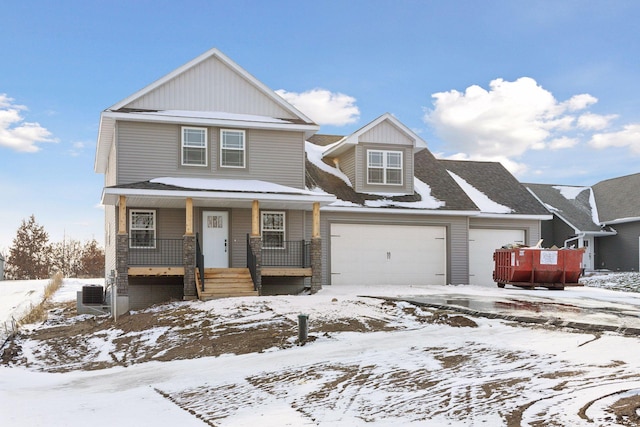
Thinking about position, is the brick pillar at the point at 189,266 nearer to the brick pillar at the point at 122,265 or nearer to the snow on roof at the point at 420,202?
the brick pillar at the point at 122,265

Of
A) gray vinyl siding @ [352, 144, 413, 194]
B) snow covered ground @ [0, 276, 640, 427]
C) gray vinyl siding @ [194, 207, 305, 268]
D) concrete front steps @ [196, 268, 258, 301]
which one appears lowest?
snow covered ground @ [0, 276, 640, 427]

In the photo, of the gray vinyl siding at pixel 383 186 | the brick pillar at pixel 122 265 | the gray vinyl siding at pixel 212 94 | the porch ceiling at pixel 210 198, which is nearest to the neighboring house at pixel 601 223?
the gray vinyl siding at pixel 383 186

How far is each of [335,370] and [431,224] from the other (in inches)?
626

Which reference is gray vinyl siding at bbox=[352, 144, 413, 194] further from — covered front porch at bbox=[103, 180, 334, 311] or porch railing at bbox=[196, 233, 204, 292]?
porch railing at bbox=[196, 233, 204, 292]

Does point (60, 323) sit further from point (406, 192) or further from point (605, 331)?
point (605, 331)

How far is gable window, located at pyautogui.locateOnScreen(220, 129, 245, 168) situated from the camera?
73.6ft

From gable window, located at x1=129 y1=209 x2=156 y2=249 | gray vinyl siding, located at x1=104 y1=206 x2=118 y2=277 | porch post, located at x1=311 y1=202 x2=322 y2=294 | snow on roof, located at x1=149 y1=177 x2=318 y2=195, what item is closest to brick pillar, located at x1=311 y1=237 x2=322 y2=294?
porch post, located at x1=311 y1=202 x2=322 y2=294

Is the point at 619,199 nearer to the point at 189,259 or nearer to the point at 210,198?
the point at 210,198

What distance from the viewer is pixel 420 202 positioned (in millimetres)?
25828

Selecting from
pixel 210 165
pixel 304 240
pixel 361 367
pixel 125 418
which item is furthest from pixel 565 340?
pixel 210 165

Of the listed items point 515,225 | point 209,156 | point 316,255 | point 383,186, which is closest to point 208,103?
point 209,156

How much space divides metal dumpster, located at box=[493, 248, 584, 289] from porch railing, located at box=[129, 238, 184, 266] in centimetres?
1189

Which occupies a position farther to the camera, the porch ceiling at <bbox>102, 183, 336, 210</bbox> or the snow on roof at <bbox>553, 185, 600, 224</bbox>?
the snow on roof at <bbox>553, 185, 600, 224</bbox>

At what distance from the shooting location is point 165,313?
17469 millimetres
